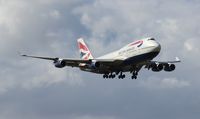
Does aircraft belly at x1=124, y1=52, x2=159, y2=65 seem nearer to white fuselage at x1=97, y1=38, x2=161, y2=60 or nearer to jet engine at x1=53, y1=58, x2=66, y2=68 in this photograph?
white fuselage at x1=97, y1=38, x2=161, y2=60

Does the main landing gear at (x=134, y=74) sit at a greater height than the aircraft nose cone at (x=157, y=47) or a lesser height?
lesser

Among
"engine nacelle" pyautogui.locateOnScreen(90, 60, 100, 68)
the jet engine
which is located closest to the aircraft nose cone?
"engine nacelle" pyautogui.locateOnScreen(90, 60, 100, 68)

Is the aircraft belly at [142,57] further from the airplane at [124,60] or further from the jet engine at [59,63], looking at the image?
the jet engine at [59,63]

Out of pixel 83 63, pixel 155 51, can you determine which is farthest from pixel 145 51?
pixel 83 63

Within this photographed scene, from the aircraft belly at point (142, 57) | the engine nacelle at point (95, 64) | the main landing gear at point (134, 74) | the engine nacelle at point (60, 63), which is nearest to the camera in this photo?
the aircraft belly at point (142, 57)

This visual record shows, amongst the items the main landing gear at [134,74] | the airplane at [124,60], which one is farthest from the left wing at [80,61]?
the main landing gear at [134,74]

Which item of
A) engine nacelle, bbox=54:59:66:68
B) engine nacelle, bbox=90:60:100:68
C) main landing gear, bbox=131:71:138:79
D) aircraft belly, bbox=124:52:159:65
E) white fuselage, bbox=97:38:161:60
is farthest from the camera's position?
main landing gear, bbox=131:71:138:79

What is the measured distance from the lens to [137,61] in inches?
7456

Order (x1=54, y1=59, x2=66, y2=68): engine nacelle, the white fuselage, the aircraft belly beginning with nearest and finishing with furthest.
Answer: the white fuselage
the aircraft belly
(x1=54, y1=59, x2=66, y2=68): engine nacelle

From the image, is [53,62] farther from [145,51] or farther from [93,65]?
[145,51]

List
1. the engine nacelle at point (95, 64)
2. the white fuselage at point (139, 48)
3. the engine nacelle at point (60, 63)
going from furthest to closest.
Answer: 1. the engine nacelle at point (95, 64)
2. the engine nacelle at point (60, 63)
3. the white fuselage at point (139, 48)

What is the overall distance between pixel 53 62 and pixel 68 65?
20.3ft

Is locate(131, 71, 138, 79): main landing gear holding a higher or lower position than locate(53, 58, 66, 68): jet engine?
lower

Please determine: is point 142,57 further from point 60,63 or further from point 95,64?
point 60,63
